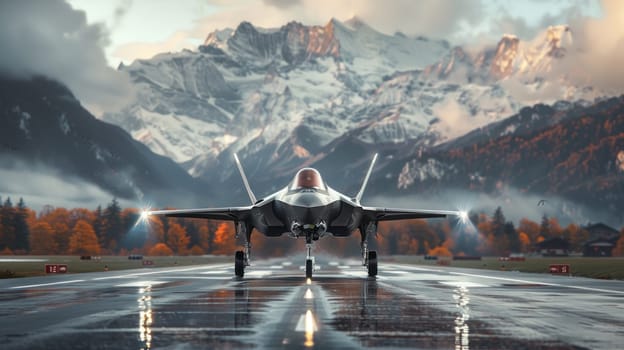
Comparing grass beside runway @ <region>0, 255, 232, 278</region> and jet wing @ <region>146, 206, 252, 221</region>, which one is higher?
jet wing @ <region>146, 206, 252, 221</region>

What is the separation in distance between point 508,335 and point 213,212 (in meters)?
27.4

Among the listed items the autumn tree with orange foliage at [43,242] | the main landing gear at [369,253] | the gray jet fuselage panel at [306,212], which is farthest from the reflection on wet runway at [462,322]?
the autumn tree with orange foliage at [43,242]

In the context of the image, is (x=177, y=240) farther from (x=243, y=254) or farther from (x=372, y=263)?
(x=372, y=263)

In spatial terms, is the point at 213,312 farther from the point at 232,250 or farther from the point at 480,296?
the point at 232,250

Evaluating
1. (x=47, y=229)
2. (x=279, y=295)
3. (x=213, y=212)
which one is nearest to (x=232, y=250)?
(x=47, y=229)

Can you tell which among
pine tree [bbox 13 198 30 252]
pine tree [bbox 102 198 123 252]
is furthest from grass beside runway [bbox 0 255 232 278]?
pine tree [bbox 102 198 123 252]

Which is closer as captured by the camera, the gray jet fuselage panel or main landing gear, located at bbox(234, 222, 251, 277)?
the gray jet fuselage panel

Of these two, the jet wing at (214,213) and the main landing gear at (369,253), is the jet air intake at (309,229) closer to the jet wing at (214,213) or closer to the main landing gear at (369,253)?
the jet wing at (214,213)

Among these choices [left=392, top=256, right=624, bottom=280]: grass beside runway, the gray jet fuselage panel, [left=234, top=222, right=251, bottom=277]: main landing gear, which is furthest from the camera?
[left=392, top=256, right=624, bottom=280]: grass beside runway

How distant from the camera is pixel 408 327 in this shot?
15234 millimetres

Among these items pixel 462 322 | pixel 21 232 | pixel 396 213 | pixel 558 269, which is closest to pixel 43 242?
pixel 21 232

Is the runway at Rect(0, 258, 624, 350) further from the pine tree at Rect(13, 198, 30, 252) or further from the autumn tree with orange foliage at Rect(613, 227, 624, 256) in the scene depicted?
the autumn tree with orange foliage at Rect(613, 227, 624, 256)

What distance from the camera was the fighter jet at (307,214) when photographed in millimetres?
32906

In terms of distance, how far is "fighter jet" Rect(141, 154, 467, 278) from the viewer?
32.9 metres
